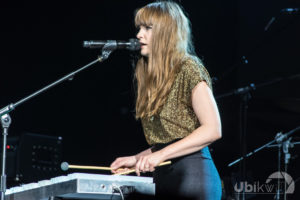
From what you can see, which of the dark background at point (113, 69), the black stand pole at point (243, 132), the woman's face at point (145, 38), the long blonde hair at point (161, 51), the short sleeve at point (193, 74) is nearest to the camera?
the short sleeve at point (193, 74)

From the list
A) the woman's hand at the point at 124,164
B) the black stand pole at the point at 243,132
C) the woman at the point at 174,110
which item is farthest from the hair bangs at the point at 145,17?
the black stand pole at the point at 243,132

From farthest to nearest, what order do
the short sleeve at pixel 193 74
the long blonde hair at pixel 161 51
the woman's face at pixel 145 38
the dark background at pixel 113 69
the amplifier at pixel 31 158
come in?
the dark background at pixel 113 69, the amplifier at pixel 31 158, the woman's face at pixel 145 38, the long blonde hair at pixel 161 51, the short sleeve at pixel 193 74

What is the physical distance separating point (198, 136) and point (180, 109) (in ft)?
0.72

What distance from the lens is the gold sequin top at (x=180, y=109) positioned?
6.84 feet

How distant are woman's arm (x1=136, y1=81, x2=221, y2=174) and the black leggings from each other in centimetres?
7

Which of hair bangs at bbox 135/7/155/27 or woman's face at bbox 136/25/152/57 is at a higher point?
hair bangs at bbox 135/7/155/27

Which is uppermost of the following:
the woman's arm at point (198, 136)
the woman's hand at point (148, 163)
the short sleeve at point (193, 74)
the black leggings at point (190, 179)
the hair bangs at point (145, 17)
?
the hair bangs at point (145, 17)

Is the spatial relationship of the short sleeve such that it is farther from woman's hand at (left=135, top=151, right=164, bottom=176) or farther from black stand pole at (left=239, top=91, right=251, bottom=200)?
black stand pole at (left=239, top=91, right=251, bottom=200)

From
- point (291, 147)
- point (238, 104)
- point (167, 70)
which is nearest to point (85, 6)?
point (238, 104)

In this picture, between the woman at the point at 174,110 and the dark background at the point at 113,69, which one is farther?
the dark background at the point at 113,69

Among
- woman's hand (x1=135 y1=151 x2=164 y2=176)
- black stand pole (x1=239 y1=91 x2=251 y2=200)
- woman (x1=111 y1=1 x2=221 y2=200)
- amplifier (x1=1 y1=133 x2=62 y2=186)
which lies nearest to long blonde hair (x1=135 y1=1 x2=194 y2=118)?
woman (x1=111 y1=1 x2=221 y2=200)

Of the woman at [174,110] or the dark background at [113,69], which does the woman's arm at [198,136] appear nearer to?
the woman at [174,110]

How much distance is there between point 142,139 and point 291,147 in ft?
5.56

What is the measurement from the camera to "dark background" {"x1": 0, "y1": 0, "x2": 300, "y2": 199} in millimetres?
4934
